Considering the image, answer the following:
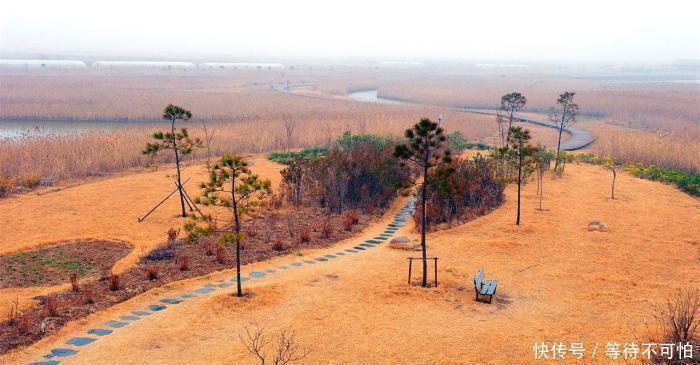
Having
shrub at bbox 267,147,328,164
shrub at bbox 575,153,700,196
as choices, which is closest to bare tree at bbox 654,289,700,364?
shrub at bbox 575,153,700,196

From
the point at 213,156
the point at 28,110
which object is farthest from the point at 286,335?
the point at 28,110

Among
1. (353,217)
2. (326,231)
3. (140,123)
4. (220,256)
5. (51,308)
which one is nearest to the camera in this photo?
(51,308)

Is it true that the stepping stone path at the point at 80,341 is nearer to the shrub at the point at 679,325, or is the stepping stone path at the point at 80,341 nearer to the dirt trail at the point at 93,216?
the dirt trail at the point at 93,216

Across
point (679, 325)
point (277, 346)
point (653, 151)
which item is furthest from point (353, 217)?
point (653, 151)

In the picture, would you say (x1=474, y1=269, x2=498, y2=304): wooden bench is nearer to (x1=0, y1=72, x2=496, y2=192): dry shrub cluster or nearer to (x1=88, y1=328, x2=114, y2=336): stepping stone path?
(x1=88, y1=328, x2=114, y2=336): stepping stone path

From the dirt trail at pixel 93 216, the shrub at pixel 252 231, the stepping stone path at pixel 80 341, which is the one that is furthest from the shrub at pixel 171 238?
the stepping stone path at pixel 80 341

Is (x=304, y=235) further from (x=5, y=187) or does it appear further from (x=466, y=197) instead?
(x=5, y=187)
